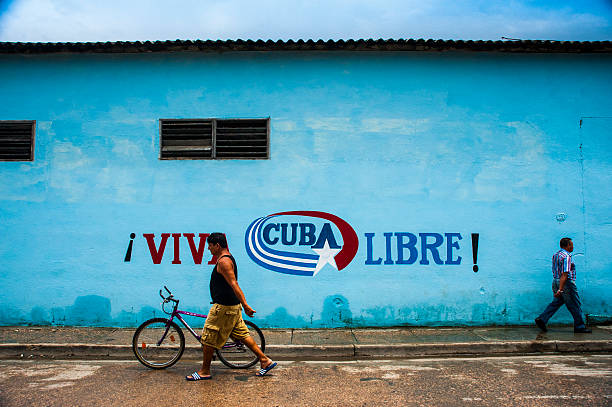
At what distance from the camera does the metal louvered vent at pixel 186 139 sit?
815 centimetres

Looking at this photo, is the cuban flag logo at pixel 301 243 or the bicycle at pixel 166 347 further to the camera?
the cuban flag logo at pixel 301 243

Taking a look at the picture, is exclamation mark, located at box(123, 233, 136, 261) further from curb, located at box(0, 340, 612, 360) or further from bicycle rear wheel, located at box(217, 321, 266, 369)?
bicycle rear wheel, located at box(217, 321, 266, 369)

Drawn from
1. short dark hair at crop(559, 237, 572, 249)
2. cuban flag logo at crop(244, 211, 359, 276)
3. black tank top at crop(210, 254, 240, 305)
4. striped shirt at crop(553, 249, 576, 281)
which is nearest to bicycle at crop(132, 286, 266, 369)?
black tank top at crop(210, 254, 240, 305)

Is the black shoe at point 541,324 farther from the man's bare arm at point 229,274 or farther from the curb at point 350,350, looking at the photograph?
the man's bare arm at point 229,274

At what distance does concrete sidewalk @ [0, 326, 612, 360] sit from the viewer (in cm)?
646

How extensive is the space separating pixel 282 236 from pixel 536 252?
4680 mm

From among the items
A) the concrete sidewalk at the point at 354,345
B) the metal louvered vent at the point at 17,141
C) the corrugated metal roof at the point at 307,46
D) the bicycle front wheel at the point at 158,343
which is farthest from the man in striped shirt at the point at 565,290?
the metal louvered vent at the point at 17,141

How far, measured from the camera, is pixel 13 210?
26.6ft

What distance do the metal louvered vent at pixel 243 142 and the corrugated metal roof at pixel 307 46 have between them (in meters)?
1.39

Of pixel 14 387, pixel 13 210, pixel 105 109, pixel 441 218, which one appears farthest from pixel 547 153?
pixel 13 210

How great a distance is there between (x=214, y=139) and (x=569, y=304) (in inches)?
269

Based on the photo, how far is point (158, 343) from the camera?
5656 mm

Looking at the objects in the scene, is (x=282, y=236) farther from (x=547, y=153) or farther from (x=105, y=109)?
(x=547, y=153)

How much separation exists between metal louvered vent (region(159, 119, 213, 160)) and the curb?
3.49m
